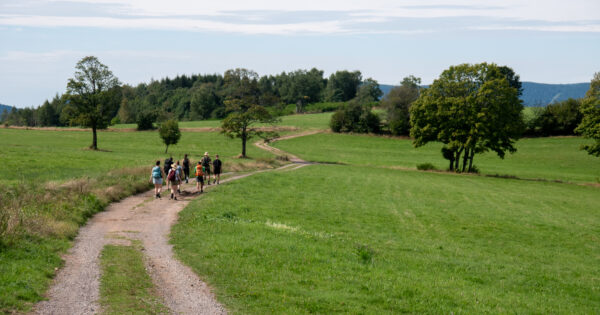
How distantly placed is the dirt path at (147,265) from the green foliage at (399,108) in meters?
89.1

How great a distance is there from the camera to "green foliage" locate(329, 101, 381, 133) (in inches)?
4373

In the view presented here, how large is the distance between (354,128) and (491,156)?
35340 millimetres

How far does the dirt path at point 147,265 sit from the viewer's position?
33.1ft

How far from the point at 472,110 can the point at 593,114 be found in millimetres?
12841

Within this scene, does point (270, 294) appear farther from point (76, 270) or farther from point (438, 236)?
point (438, 236)

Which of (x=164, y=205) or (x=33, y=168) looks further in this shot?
(x=33, y=168)

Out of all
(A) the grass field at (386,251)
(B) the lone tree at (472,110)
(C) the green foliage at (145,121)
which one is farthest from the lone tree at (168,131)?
(C) the green foliage at (145,121)

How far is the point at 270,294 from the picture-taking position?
10.9 meters

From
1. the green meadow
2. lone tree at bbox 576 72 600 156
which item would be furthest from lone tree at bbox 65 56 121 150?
lone tree at bbox 576 72 600 156

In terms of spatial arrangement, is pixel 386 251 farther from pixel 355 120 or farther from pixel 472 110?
pixel 355 120

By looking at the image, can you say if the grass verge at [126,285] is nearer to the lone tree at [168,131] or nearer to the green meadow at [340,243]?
the green meadow at [340,243]

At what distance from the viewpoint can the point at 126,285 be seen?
11398 millimetres

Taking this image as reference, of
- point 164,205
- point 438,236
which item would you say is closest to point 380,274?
point 438,236

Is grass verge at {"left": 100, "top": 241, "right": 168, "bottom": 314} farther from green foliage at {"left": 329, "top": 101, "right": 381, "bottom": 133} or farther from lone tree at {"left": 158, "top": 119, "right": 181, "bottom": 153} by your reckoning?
green foliage at {"left": 329, "top": 101, "right": 381, "bottom": 133}
